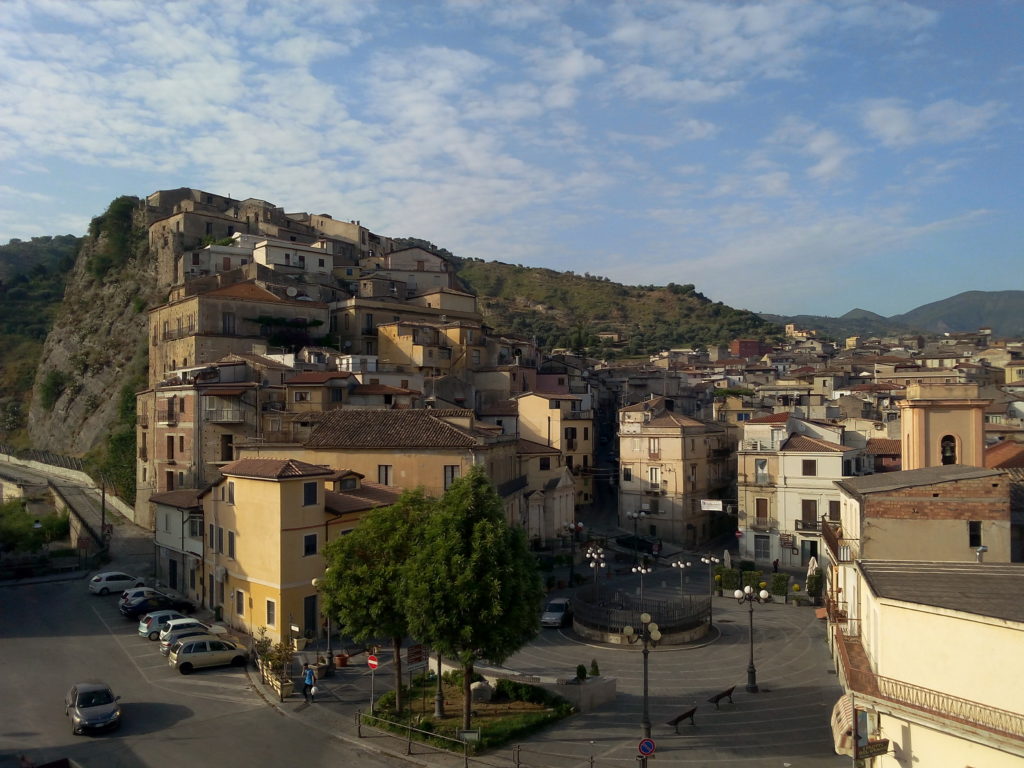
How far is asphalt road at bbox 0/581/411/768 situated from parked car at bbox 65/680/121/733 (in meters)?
0.30

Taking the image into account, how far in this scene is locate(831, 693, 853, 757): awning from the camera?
1744 cm

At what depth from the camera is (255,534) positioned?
30234 mm

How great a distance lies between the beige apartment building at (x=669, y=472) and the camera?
53.5 m

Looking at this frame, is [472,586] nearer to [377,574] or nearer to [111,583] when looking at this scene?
[377,574]

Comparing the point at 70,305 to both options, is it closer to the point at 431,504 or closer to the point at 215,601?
the point at 215,601

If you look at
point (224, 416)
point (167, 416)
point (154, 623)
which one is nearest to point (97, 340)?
point (167, 416)

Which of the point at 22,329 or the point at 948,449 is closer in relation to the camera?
the point at 948,449

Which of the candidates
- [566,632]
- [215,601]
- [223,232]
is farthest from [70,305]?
[566,632]

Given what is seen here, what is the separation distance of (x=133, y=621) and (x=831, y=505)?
118 ft

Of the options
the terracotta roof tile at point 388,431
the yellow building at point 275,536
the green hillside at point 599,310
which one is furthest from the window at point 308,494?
the green hillside at point 599,310

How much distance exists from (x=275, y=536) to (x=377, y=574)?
26.1ft

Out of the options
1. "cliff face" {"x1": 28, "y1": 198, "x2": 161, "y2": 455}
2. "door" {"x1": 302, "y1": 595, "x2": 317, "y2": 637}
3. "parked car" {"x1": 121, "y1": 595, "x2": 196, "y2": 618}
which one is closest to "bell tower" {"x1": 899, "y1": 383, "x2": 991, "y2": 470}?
"door" {"x1": 302, "y1": 595, "x2": 317, "y2": 637}

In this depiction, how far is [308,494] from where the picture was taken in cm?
2972

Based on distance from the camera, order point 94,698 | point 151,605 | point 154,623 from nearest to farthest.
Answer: point 94,698
point 154,623
point 151,605
